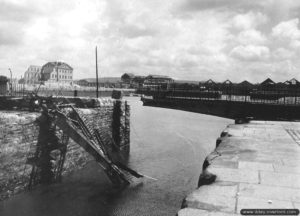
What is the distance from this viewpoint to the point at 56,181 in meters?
11.6

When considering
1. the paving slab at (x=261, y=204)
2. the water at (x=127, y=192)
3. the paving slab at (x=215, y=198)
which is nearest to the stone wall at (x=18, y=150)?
the water at (x=127, y=192)

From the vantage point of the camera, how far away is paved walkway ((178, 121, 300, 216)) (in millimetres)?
3990

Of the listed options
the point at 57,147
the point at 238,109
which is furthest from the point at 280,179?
the point at 238,109

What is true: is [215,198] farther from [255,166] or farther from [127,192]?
[127,192]

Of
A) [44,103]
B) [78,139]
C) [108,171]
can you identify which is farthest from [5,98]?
[108,171]

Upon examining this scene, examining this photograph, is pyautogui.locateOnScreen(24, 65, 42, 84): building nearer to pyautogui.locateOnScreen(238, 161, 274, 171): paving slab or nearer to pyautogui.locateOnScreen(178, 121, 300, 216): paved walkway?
pyautogui.locateOnScreen(178, 121, 300, 216): paved walkway

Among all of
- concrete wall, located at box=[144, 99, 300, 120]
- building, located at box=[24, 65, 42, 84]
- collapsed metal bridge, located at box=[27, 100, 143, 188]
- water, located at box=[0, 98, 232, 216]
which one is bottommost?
water, located at box=[0, 98, 232, 216]

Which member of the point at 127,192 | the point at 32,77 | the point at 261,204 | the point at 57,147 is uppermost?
the point at 32,77

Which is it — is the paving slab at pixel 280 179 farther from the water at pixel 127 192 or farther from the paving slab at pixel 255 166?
the water at pixel 127 192

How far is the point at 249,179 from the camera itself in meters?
5.07

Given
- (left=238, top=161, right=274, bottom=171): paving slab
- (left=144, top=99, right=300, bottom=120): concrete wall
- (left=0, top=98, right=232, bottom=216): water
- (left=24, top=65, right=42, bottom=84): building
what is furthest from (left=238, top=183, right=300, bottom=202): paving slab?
(left=24, top=65, right=42, bottom=84): building

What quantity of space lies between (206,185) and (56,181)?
8301 mm

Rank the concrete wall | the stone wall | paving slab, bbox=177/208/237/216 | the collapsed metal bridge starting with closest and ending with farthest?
paving slab, bbox=177/208/237/216 → the stone wall → the collapsed metal bridge → the concrete wall

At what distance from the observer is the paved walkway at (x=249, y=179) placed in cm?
399
